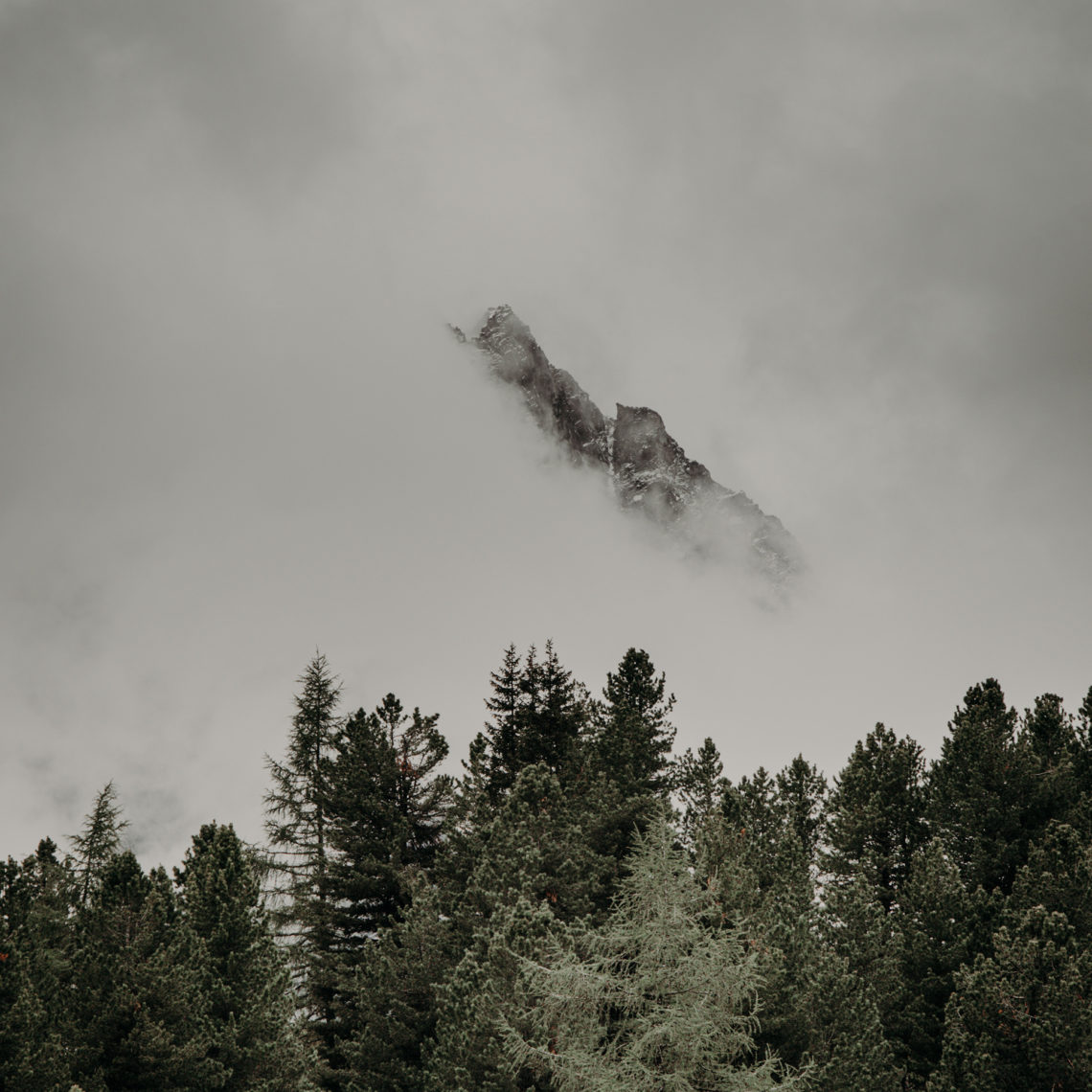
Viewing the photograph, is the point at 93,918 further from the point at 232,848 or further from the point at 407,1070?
the point at 407,1070

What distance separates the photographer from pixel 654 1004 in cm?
1466

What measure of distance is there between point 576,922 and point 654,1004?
22.5 ft

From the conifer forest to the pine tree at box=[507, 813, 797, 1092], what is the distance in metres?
0.06

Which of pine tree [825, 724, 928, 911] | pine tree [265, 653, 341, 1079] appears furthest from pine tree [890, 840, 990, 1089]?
pine tree [265, 653, 341, 1079]

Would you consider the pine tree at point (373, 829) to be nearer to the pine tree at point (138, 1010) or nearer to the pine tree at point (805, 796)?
the pine tree at point (138, 1010)

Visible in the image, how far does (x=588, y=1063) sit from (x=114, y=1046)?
15690mm

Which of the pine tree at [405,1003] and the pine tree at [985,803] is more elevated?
the pine tree at [985,803]

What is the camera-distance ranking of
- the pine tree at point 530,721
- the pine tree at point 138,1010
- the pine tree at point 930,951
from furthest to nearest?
the pine tree at point 530,721, the pine tree at point 930,951, the pine tree at point 138,1010

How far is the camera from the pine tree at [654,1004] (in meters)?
14.4

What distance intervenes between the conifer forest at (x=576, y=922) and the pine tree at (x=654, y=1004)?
0.19 feet

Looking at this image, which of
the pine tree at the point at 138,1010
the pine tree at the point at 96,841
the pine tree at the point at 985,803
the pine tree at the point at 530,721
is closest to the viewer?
the pine tree at the point at 138,1010

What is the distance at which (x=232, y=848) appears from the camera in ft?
99.3

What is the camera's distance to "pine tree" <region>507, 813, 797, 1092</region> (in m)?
14.4

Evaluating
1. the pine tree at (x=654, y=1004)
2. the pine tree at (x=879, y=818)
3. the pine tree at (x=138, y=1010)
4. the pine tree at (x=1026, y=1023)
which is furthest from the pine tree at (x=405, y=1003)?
the pine tree at (x=879, y=818)
